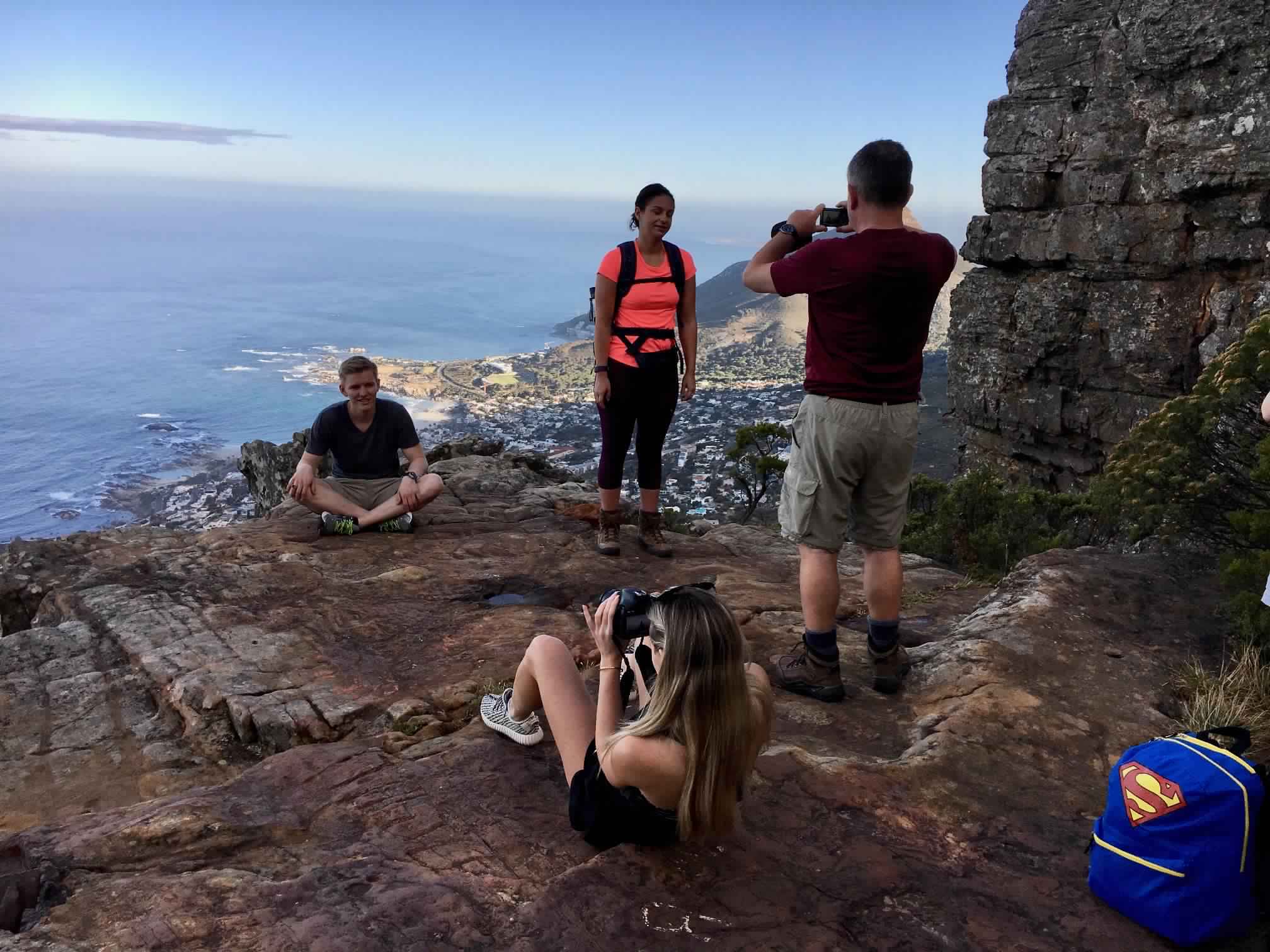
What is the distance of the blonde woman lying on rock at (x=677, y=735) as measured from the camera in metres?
2.47

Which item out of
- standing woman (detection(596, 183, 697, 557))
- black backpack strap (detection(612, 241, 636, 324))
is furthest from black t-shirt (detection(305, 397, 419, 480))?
black backpack strap (detection(612, 241, 636, 324))

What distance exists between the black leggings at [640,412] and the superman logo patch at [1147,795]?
3.75 metres

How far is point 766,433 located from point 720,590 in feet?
33.2

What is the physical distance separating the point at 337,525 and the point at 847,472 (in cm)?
469

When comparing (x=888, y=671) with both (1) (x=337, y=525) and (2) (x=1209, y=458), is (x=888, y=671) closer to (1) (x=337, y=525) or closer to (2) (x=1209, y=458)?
(2) (x=1209, y=458)

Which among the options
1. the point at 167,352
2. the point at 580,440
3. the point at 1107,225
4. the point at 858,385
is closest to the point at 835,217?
the point at 858,385

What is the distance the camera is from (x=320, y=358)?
101 metres

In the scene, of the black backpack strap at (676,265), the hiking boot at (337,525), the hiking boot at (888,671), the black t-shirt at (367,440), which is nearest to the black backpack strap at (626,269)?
the black backpack strap at (676,265)

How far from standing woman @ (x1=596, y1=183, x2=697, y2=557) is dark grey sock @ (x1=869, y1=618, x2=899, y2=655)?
225 centimetres

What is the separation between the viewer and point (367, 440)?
23.4 ft

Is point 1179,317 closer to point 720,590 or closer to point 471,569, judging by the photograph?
point 720,590

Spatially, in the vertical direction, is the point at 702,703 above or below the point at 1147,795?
above

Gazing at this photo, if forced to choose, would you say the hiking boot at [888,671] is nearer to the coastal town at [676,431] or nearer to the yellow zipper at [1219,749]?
the yellow zipper at [1219,749]

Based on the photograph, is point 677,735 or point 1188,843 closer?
point 1188,843
